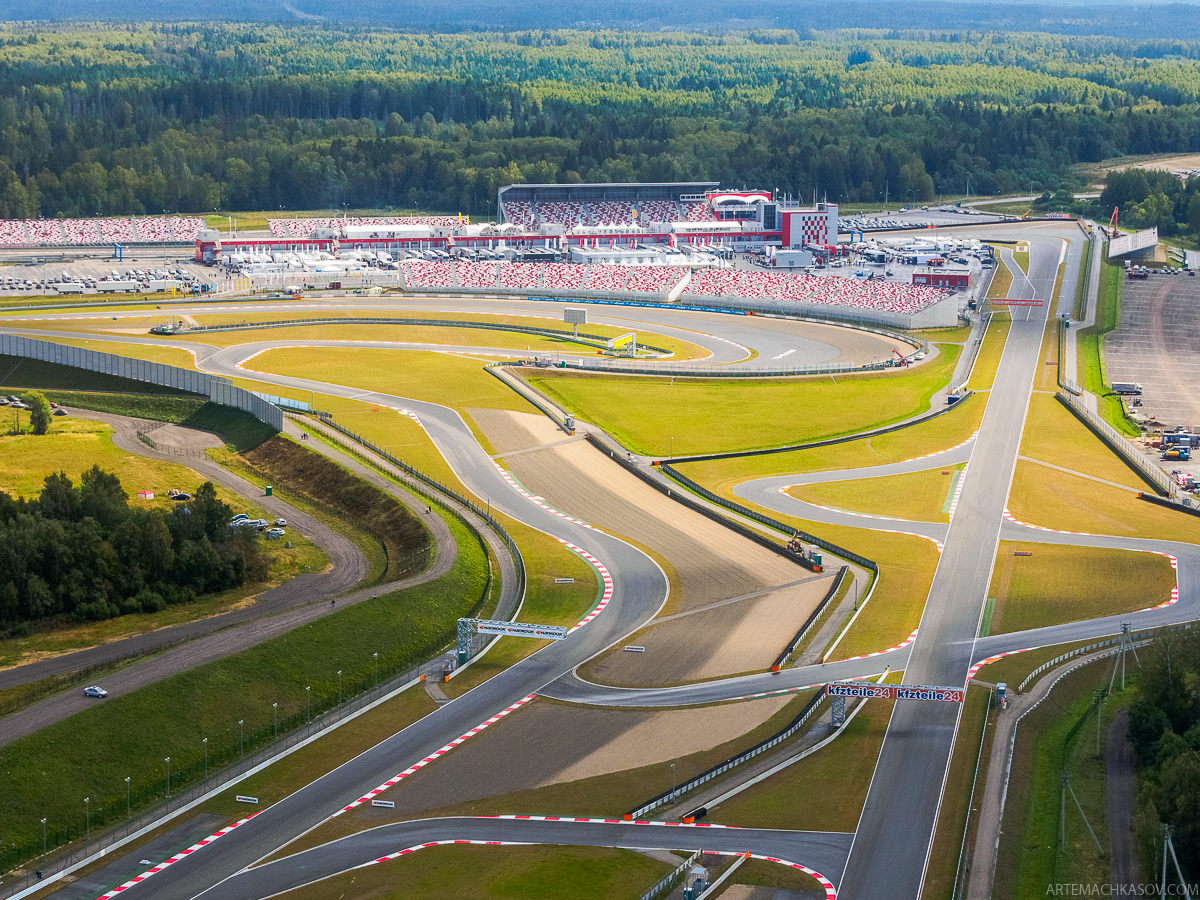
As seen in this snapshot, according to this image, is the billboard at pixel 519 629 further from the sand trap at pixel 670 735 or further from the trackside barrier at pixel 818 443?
the trackside barrier at pixel 818 443

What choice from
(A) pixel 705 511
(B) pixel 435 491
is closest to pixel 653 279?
(B) pixel 435 491

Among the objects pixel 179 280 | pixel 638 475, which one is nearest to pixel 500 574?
pixel 638 475

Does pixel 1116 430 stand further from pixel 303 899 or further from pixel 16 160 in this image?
pixel 16 160

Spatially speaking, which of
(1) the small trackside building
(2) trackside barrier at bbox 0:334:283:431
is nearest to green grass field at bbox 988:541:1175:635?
(2) trackside barrier at bbox 0:334:283:431

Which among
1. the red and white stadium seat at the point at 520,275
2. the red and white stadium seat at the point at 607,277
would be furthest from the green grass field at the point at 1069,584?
the red and white stadium seat at the point at 520,275

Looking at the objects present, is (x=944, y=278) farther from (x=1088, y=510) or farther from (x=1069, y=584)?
(x=1069, y=584)

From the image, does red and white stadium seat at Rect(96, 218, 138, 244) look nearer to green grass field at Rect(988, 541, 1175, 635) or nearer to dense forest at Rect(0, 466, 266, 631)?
dense forest at Rect(0, 466, 266, 631)
